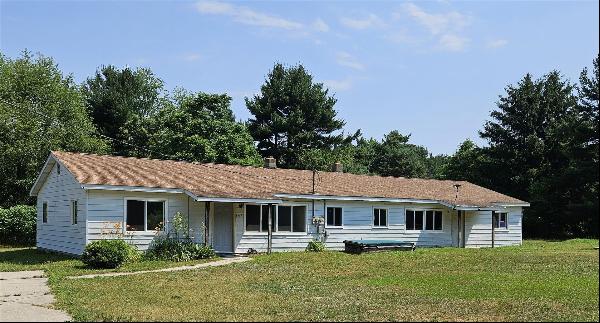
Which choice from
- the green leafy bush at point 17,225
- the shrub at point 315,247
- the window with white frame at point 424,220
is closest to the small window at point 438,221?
the window with white frame at point 424,220

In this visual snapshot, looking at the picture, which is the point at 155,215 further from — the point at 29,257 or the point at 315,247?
the point at 315,247

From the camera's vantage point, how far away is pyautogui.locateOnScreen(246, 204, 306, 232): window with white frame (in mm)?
28000

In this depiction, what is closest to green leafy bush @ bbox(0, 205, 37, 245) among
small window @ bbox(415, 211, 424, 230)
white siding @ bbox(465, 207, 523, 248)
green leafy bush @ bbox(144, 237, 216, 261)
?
green leafy bush @ bbox(144, 237, 216, 261)

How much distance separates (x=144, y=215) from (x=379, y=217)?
12216mm

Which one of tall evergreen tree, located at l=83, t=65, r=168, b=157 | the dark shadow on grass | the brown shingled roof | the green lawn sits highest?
tall evergreen tree, located at l=83, t=65, r=168, b=157

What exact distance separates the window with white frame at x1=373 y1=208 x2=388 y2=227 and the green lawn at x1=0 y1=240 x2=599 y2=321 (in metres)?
8.11

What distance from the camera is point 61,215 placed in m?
26.7

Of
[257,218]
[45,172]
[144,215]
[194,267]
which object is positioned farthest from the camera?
[45,172]

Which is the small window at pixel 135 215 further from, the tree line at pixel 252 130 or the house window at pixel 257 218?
the tree line at pixel 252 130

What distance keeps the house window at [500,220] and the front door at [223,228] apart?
16.0 m

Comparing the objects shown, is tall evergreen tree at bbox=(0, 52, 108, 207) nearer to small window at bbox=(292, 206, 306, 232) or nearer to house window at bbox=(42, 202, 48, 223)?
house window at bbox=(42, 202, 48, 223)

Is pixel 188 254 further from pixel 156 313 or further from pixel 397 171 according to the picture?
pixel 397 171

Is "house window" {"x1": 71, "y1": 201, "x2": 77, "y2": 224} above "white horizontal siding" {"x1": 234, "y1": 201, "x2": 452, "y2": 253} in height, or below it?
above

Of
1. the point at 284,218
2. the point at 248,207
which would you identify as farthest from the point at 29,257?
the point at 284,218
